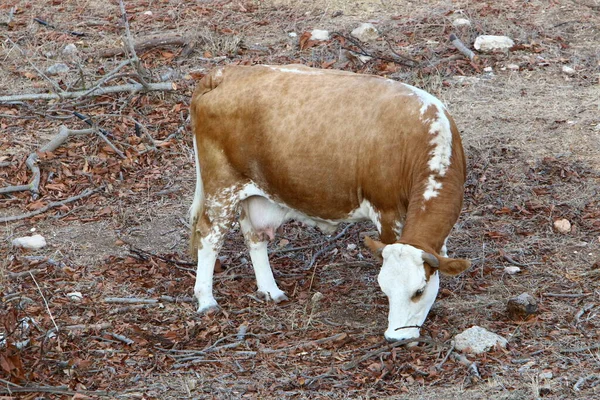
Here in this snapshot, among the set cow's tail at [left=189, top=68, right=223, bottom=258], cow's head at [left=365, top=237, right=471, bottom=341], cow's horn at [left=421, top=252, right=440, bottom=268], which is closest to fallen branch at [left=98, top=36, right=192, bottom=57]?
cow's tail at [left=189, top=68, right=223, bottom=258]

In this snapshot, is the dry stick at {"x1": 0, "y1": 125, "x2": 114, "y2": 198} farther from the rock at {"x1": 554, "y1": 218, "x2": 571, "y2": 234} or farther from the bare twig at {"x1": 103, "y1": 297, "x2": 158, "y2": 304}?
the rock at {"x1": 554, "y1": 218, "x2": 571, "y2": 234}

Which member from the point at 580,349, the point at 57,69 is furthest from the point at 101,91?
the point at 580,349

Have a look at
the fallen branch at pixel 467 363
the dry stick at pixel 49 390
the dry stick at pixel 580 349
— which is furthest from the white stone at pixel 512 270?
the dry stick at pixel 49 390

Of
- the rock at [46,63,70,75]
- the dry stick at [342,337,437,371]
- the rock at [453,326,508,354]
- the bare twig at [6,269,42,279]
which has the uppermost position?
the rock at [453,326,508,354]

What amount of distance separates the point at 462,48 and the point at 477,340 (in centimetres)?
583

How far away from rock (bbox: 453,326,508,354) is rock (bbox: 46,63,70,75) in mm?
6850

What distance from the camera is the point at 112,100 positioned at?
10.7m

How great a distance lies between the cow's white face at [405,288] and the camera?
6168 mm

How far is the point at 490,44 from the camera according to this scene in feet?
37.6

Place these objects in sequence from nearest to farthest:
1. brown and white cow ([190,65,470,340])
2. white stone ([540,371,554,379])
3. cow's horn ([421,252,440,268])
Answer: white stone ([540,371,554,379]), cow's horn ([421,252,440,268]), brown and white cow ([190,65,470,340])

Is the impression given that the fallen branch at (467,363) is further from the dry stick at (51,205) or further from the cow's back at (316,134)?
the dry stick at (51,205)

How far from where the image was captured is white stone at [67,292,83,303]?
24.6 ft

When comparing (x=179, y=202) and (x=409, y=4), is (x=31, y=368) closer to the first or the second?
(x=179, y=202)

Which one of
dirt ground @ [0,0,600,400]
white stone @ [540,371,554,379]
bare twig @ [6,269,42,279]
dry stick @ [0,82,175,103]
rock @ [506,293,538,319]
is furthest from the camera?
dry stick @ [0,82,175,103]
